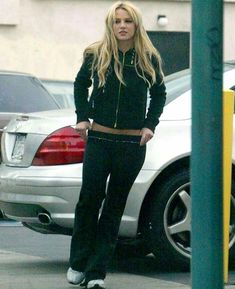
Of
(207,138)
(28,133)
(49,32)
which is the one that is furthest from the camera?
(49,32)

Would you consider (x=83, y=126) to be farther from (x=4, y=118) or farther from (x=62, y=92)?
(x=62, y=92)

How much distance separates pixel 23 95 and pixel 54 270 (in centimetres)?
500

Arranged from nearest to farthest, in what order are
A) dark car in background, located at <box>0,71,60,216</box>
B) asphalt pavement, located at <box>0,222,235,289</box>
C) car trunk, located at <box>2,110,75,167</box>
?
asphalt pavement, located at <box>0,222,235,289</box>
car trunk, located at <box>2,110,75,167</box>
dark car in background, located at <box>0,71,60,216</box>

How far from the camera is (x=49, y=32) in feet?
80.3

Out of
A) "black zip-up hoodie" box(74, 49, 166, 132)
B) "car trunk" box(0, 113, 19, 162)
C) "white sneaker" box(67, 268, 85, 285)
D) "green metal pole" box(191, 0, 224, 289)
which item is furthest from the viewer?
"car trunk" box(0, 113, 19, 162)

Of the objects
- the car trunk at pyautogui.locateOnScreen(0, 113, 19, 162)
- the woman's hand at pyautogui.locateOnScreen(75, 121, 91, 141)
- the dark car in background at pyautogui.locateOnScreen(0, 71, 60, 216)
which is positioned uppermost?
the dark car in background at pyautogui.locateOnScreen(0, 71, 60, 216)

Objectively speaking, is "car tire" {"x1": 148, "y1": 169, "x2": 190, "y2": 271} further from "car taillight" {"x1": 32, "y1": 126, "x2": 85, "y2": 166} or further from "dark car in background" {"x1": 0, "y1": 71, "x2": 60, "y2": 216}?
"dark car in background" {"x1": 0, "y1": 71, "x2": 60, "y2": 216}

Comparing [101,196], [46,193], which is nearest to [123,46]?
[101,196]

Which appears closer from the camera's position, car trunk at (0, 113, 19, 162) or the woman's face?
the woman's face

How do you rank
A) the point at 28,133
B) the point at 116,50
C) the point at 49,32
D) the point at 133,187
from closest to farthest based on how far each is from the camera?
the point at 116,50 → the point at 133,187 → the point at 28,133 → the point at 49,32

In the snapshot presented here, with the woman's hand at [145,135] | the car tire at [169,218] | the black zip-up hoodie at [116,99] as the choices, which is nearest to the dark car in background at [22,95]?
the car tire at [169,218]

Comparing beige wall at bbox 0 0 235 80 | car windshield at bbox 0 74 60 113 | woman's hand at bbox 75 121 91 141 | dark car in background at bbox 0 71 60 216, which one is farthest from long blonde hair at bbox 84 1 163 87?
beige wall at bbox 0 0 235 80

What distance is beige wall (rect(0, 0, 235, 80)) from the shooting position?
2417 cm

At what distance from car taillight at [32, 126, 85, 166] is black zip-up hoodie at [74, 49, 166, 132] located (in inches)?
30.2
